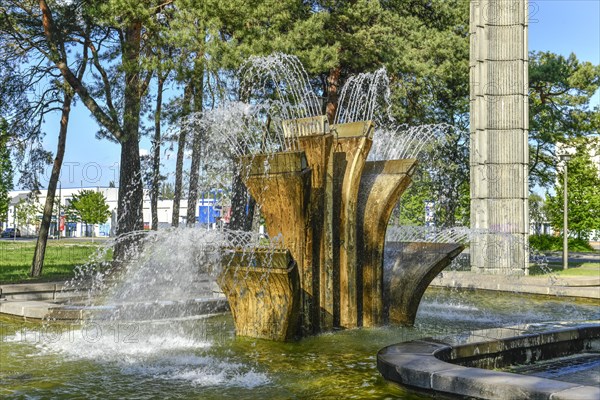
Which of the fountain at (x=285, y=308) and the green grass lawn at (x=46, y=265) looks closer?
the fountain at (x=285, y=308)

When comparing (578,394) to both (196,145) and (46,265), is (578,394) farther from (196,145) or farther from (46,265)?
(196,145)

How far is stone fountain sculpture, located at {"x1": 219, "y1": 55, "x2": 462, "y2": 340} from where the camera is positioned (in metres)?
8.01

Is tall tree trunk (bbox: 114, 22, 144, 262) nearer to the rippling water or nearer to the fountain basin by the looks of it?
the rippling water

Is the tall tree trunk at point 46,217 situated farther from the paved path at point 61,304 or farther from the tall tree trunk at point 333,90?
the tall tree trunk at point 333,90

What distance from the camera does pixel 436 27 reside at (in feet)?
90.2

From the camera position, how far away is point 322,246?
339 inches

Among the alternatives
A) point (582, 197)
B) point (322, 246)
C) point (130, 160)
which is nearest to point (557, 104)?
point (582, 197)

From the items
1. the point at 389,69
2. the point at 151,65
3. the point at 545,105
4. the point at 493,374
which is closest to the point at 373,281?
the point at 493,374

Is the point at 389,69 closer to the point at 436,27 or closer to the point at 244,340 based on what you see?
the point at 436,27

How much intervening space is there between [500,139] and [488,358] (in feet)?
46.0

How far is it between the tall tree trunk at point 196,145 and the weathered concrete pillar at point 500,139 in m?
8.26

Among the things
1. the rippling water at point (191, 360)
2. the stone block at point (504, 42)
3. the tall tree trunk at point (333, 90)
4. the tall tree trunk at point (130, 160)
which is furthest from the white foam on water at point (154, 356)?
the tall tree trunk at point (333, 90)

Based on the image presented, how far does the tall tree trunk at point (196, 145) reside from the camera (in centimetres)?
1674

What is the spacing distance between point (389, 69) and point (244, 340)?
16.4 m
